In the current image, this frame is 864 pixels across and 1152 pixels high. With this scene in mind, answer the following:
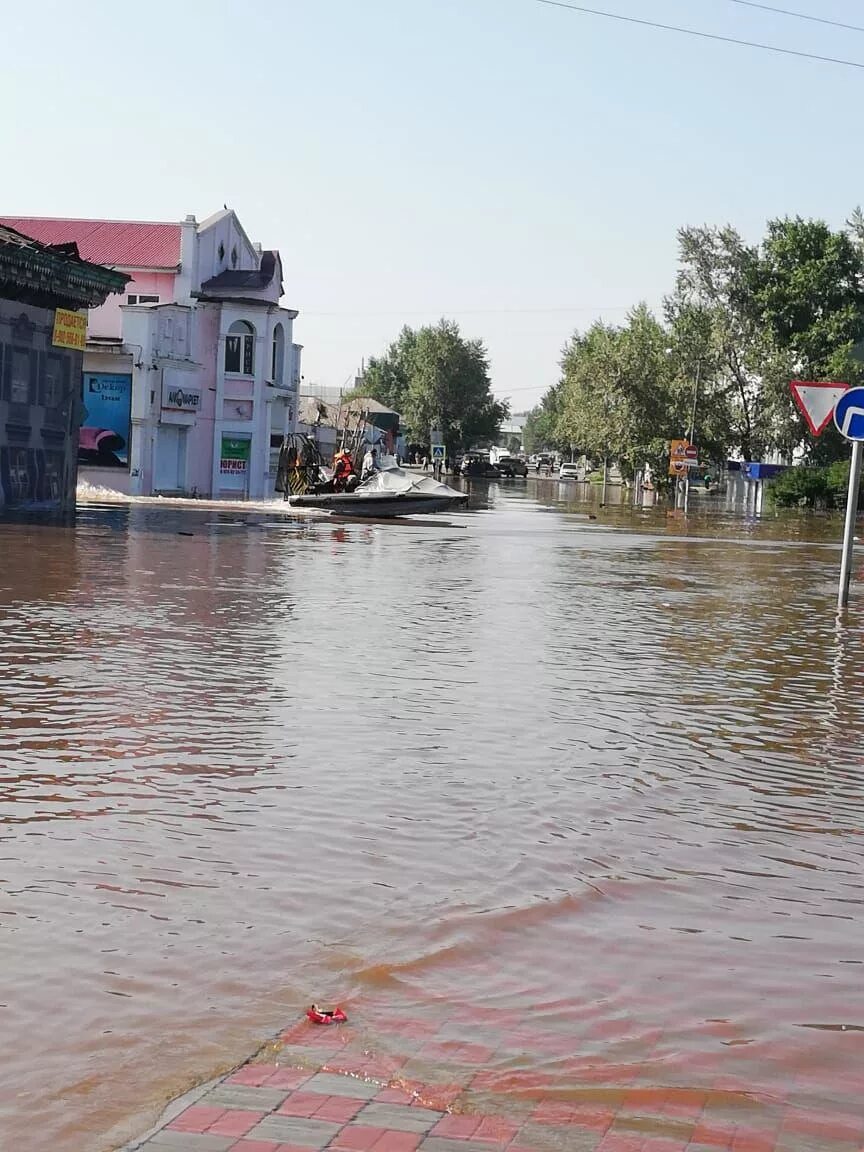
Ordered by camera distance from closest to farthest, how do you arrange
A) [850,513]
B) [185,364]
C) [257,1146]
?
1. [257,1146]
2. [850,513]
3. [185,364]

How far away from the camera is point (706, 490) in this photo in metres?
98.9

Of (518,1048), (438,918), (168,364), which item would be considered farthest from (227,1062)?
(168,364)

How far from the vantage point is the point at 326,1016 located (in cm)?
409

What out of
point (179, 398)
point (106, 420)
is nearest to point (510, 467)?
point (179, 398)

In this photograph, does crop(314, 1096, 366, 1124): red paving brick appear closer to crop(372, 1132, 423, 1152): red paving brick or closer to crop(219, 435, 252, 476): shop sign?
crop(372, 1132, 423, 1152): red paving brick

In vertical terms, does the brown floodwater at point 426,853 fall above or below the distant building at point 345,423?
below

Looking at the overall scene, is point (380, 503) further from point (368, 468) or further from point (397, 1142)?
point (397, 1142)

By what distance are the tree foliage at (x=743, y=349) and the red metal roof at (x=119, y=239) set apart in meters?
39.0

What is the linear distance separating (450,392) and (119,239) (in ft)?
235

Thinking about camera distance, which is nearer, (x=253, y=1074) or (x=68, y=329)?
(x=253, y=1074)

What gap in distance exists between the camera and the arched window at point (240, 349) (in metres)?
54.8

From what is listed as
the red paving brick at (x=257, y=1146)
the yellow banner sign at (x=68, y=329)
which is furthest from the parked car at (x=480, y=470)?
the red paving brick at (x=257, y=1146)

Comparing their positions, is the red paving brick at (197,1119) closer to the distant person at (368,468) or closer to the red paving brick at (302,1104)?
the red paving brick at (302,1104)

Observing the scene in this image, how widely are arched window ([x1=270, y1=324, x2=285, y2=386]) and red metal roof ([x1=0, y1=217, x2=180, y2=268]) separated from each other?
4591 mm
